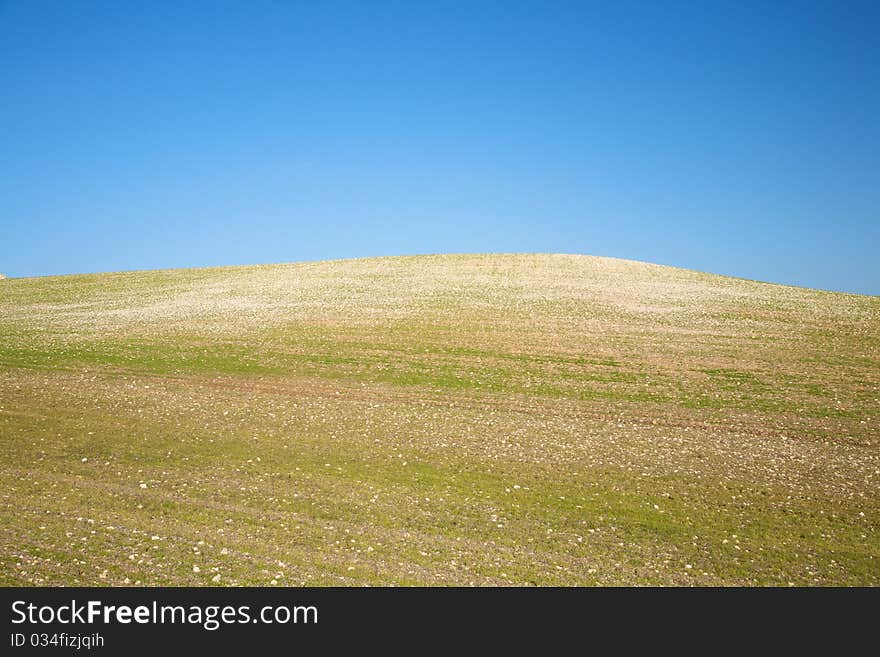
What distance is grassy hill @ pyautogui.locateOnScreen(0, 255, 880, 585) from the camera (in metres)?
11.9

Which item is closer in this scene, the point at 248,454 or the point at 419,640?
A: the point at 419,640

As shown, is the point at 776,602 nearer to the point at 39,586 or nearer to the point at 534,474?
the point at 534,474

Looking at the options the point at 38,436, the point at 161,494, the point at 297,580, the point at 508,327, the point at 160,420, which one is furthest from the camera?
the point at 508,327

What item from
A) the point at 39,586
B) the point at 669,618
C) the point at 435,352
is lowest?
the point at 669,618

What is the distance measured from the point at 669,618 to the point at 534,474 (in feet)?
24.5

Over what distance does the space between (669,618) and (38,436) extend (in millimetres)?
21153

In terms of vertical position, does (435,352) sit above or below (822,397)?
above

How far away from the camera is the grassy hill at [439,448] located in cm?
1191

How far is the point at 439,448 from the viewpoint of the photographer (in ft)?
64.4

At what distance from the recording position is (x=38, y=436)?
19266mm

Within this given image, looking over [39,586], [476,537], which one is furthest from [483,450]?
[39,586]

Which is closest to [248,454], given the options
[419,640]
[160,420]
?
[160,420]

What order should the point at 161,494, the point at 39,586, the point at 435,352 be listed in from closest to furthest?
the point at 39,586 → the point at 161,494 → the point at 435,352

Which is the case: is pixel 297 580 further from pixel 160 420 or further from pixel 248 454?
pixel 160 420
